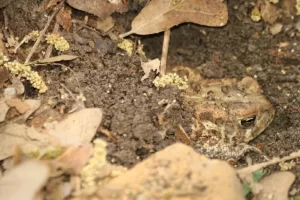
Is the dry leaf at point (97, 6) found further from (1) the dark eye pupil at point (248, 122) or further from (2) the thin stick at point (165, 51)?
(1) the dark eye pupil at point (248, 122)

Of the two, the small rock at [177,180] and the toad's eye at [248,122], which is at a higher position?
the small rock at [177,180]

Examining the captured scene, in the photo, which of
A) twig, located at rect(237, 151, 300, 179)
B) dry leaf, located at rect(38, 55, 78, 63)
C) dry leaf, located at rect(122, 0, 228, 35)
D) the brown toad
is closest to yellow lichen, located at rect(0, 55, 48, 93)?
dry leaf, located at rect(38, 55, 78, 63)

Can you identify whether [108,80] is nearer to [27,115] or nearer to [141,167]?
[27,115]

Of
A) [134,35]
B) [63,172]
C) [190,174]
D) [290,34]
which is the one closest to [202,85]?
[134,35]

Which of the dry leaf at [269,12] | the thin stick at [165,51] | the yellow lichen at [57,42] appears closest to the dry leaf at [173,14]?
the thin stick at [165,51]

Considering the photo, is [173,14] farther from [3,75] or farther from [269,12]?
[3,75]

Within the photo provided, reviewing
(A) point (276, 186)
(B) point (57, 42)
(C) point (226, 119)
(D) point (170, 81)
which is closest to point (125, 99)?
(D) point (170, 81)

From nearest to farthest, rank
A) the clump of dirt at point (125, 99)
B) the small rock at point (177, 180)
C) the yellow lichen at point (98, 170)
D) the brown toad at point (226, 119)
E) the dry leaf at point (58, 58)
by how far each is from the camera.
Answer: the small rock at point (177, 180), the yellow lichen at point (98, 170), the clump of dirt at point (125, 99), the dry leaf at point (58, 58), the brown toad at point (226, 119)
